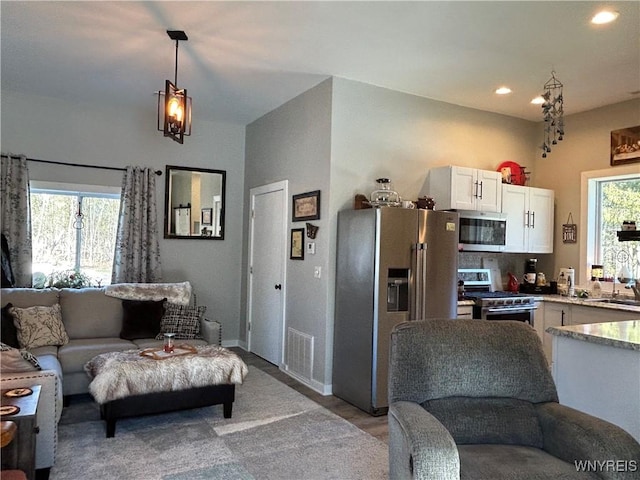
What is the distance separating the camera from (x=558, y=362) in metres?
2.62

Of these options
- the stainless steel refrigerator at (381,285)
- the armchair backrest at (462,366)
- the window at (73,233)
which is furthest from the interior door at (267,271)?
the armchair backrest at (462,366)

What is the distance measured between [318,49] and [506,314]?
122 inches

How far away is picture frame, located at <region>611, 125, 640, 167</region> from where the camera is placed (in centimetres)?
462

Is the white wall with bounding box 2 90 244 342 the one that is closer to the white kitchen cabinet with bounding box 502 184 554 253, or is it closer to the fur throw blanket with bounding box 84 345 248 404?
the fur throw blanket with bounding box 84 345 248 404

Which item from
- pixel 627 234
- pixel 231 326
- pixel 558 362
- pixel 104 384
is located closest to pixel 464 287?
pixel 627 234

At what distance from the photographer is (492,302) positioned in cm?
446

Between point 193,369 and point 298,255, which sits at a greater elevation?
point 298,255

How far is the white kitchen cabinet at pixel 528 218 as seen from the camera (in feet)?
16.6

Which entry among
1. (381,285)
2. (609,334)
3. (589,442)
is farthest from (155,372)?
(609,334)

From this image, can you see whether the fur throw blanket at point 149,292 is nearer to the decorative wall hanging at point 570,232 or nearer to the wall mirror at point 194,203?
the wall mirror at point 194,203

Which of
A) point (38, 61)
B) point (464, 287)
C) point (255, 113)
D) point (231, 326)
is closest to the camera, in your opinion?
point (38, 61)

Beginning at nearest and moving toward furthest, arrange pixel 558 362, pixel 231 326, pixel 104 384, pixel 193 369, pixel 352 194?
1. pixel 558 362
2. pixel 104 384
3. pixel 193 369
4. pixel 352 194
5. pixel 231 326

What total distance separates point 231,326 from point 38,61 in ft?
11.9

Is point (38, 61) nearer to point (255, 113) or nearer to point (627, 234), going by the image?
point (255, 113)
